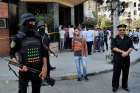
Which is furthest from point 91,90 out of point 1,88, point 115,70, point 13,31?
point 13,31

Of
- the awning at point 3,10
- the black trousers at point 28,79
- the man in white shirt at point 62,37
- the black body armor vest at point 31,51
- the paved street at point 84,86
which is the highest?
the awning at point 3,10

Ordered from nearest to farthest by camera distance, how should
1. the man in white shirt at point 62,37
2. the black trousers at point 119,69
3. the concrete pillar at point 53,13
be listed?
the black trousers at point 119,69
the man in white shirt at point 62,37
the concrete pillar at point 53,13

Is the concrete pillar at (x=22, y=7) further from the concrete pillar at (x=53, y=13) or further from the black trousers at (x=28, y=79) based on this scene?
the black trousers at (x=28, y=79)

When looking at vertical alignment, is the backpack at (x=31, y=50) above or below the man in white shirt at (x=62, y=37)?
above

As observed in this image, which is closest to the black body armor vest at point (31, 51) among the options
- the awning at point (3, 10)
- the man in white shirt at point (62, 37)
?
the awning at point (3, 10)

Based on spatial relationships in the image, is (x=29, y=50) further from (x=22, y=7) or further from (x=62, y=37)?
(x=22, y=7)

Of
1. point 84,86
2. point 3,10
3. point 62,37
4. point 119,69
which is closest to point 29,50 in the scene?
point 119,69

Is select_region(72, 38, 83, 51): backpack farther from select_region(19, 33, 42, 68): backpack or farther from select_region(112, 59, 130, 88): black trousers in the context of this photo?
select_region(19, 33, 42, 68): backpack

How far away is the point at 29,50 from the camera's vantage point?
7922mm

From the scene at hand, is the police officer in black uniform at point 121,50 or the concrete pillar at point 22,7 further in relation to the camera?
the concrete pillar at point 22,7

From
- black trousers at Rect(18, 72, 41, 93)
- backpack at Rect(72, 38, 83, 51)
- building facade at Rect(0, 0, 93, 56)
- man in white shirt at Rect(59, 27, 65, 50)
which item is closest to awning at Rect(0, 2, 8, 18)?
building facade at Rect(0, 0, 93, 56)

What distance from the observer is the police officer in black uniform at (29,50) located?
789 cm

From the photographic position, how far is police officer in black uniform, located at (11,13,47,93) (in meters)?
7.89

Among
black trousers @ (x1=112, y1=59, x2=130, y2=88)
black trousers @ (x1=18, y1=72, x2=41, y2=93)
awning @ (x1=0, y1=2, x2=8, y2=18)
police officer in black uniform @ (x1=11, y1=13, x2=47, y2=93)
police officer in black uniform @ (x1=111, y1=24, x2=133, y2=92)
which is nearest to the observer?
police officer in black uniform @ (x1=11, y1=13, x2=47, y2=93)
